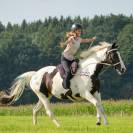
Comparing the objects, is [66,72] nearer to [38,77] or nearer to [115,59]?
[115,59]

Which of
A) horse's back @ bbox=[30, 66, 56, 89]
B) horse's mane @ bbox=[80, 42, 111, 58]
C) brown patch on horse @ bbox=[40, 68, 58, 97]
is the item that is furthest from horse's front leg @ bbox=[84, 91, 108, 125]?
horse's back @ bbox=[30, 66, 56, 89]

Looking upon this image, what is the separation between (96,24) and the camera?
17625cm

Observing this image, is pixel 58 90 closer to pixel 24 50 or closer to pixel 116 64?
pixel 116 64

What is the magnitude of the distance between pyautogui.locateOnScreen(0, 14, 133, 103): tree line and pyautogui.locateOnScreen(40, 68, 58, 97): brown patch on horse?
71.3m

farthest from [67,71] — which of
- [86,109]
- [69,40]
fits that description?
[86,109]

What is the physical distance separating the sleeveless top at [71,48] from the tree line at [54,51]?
72999mm

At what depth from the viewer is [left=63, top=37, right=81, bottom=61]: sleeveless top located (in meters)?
21.6

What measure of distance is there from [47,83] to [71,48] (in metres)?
2.02

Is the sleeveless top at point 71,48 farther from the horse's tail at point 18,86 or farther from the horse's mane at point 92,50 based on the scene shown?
the horse's tail at point 18,86

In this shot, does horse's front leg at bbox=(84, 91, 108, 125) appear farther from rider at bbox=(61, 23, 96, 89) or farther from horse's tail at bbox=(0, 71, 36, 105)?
horse's tail at bbox=(0, 71, 36, 105)

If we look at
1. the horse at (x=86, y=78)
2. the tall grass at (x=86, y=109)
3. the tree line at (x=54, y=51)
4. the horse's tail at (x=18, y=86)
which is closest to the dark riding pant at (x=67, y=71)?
the horse at (x=86, y=78)

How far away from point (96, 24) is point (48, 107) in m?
154

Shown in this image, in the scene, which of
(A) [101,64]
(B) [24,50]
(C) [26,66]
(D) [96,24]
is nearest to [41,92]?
(A) [101,64]

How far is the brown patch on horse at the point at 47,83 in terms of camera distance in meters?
22.9
